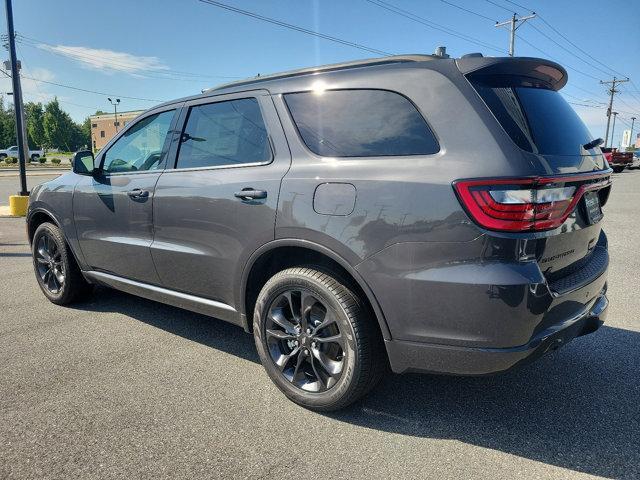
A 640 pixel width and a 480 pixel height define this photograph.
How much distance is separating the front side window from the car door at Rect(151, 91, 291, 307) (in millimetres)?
242

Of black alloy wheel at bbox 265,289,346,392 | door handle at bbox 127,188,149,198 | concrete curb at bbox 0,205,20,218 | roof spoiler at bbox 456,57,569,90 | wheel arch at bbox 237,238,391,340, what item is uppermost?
roof spoiler at bbox 456,57,569,90

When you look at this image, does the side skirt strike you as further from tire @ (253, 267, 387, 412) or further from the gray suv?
tire @ (253, 267, 387, 412)

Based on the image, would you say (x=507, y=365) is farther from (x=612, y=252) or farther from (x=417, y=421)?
(x=612, y=252)

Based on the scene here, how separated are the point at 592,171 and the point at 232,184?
2.00 m

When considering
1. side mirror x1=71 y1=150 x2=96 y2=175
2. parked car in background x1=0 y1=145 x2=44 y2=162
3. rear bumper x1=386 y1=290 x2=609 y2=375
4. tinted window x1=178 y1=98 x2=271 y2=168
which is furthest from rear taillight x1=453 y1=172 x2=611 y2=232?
parked car in background x1=0 y1=145 x2=44 y2=162

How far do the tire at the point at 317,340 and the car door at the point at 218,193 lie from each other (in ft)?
1.07

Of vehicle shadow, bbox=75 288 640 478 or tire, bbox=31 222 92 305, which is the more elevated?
tire, bbox=31 222 92 305

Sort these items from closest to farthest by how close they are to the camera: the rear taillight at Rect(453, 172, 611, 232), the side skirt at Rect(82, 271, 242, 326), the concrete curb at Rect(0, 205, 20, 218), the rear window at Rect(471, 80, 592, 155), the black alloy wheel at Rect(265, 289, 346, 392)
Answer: the rear taillight at Rect(453, 172, 611, 232) → the rear window at Rect(471, 80, 592, 155) → the black alloy wheel at Rect(265, 289, 346, 392) → the side skirt at Rect(82, 271, 242, 326) → the concrete curb at Rect(0, 205, 20, 218)

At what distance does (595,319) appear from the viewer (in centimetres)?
264

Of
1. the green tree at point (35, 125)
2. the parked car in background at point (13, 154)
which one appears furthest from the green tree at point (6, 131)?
the parked car in background at point (13, 154)

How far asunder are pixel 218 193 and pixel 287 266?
636 millimetres

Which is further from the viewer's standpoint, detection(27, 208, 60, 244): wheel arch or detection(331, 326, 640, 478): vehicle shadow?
detection(27, 208, 60, 244): wheel arch

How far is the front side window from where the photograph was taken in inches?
144

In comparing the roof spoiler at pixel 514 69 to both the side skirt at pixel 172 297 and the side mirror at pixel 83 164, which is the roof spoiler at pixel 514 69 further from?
the side mirror at pixel 83 164
